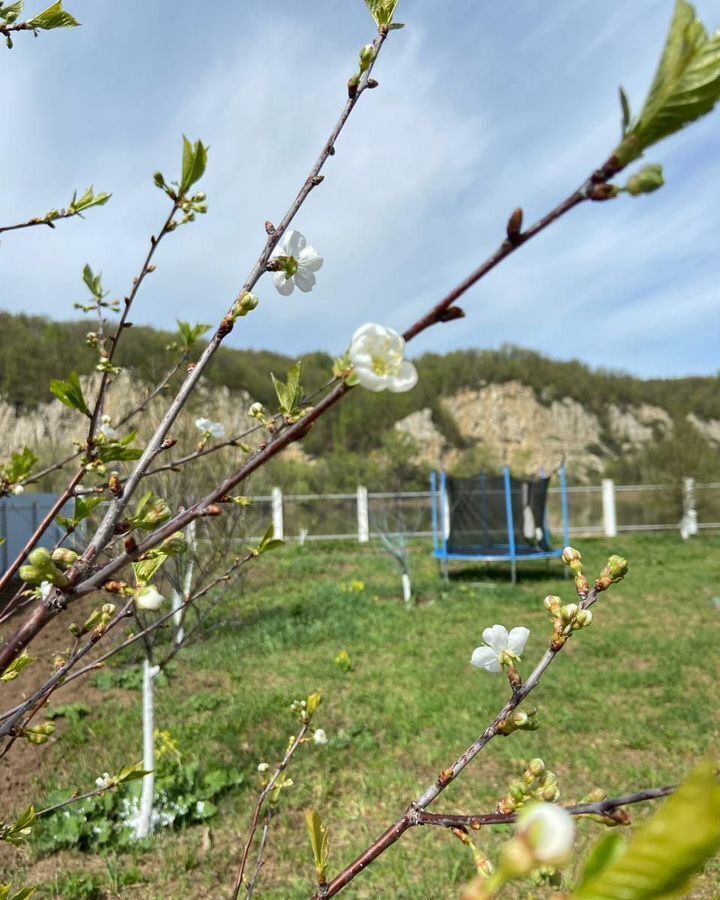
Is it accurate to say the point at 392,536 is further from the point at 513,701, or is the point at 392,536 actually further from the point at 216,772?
the point at 513,701

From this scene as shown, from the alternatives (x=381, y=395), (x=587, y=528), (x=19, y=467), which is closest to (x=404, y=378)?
(x=19, y=467)

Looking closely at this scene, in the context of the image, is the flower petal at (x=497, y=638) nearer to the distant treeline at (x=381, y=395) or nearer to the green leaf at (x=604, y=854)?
the green leaf at (x=604, y=854)

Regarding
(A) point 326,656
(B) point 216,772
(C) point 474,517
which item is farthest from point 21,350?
(B) point 216,772

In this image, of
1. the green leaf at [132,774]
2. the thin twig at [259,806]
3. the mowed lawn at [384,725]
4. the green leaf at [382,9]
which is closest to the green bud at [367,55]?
the green leaf at [382,9]

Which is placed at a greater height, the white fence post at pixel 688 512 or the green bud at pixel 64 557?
the green bud at pixel 64 557

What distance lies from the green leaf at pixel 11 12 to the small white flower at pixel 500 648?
1290mm

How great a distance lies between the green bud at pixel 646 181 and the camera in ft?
1.33

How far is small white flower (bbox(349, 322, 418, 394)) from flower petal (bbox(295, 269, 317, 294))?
Answer: 0.35 metres

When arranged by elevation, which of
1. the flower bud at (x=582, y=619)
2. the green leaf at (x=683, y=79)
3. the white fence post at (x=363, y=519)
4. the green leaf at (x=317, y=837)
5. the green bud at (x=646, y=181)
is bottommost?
the white fence post at (x=363, y=519)

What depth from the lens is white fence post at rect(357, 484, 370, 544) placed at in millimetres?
14219

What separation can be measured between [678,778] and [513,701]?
318cm

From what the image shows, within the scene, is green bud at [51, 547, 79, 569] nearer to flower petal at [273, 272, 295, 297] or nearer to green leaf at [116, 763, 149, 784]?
flower petal at [273, 272, 295, 297]

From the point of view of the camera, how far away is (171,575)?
13.1 feet

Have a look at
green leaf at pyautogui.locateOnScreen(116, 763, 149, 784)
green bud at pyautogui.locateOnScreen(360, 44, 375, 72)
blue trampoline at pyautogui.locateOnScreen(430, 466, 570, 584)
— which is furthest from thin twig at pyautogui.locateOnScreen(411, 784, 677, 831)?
blue trampoline at pyautogui.locateOnScreen(430, 466, 570, 584)
